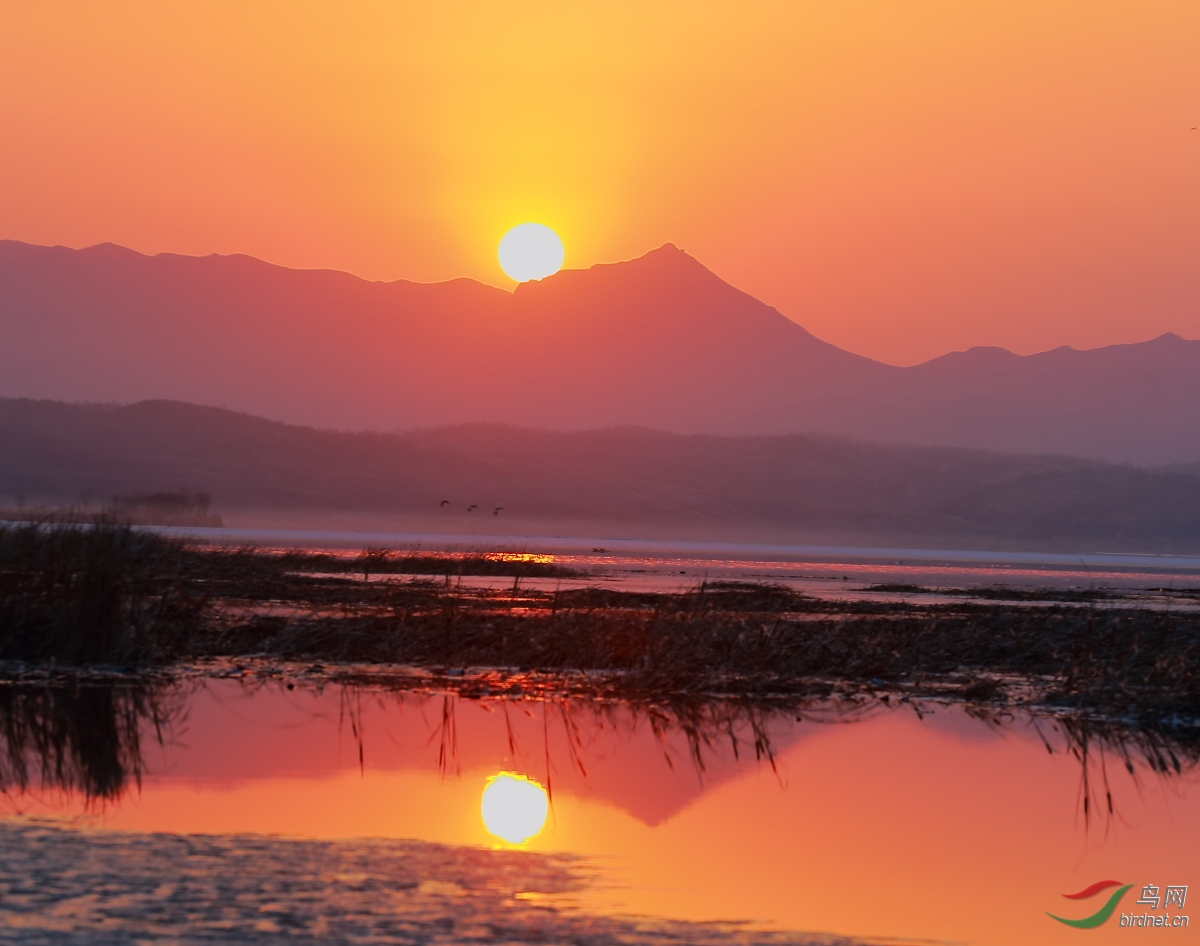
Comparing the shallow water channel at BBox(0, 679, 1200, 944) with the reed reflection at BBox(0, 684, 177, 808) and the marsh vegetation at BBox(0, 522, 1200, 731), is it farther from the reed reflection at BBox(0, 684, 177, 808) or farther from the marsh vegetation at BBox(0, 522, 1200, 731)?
the marsh vegetation at BBox(0, 522, 1200, 731)

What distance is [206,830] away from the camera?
1059cm

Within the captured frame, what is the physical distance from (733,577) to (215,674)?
35.2 metres

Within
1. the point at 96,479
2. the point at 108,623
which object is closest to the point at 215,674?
the point at 108,623

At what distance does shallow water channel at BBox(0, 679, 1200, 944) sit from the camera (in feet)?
28.6

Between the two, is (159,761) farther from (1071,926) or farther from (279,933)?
(1071,926)

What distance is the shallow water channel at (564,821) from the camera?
8.71m

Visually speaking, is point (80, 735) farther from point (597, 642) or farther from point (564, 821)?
point (597, 642)

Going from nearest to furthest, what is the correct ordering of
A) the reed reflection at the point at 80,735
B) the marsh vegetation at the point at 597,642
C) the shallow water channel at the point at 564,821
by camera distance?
1. the shallow water channel at the point at 564,821
2. the reed reflection at the point at 80,735
3. the marsh vegetation at the point at 597,642

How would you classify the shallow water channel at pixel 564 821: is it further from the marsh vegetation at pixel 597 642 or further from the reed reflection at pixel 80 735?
the marsh vegetation at pixel 597 642

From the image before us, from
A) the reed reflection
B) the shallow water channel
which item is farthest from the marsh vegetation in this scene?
the reed reflection

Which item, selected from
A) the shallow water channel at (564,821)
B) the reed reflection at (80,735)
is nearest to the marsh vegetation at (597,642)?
the shallow water channel at (564,821)

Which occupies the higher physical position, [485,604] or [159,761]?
[485,604]

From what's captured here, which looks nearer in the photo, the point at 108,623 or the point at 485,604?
the point at 108,623

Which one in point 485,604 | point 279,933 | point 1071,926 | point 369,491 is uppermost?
point 369,491
